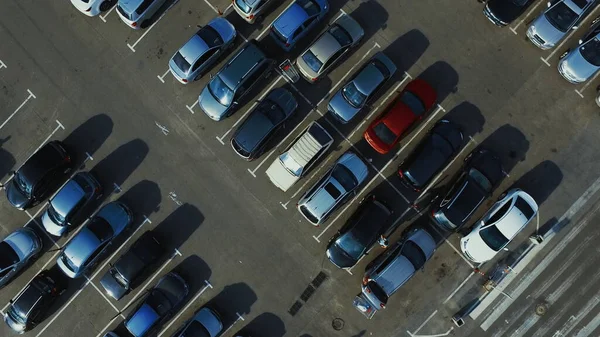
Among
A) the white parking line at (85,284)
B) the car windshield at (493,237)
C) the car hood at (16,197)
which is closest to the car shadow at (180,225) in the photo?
the white parking line at (85,284)

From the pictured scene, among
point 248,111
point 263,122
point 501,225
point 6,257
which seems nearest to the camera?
point 501,225

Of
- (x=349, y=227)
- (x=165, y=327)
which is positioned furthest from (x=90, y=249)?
(x=349, y=227)

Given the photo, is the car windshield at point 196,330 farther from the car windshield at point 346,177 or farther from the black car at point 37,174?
the black car at point 37,174

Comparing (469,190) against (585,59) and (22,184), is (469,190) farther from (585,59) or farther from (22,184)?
(22,184)

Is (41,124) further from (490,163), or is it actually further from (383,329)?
(490,163)

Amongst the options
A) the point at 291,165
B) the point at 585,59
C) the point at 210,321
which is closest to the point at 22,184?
the point at 210,321

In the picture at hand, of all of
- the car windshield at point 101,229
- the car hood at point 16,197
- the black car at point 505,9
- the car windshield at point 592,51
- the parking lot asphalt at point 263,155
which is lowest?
the car hood at point 16,197
